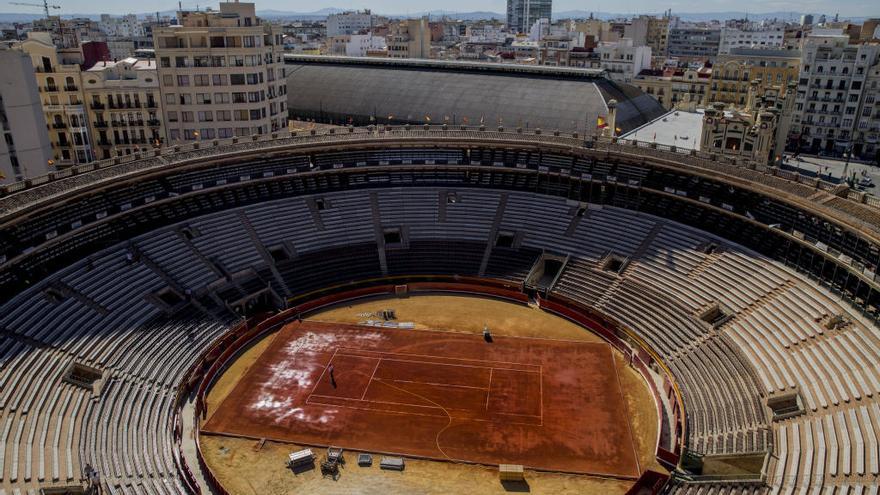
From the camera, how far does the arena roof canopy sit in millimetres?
81312

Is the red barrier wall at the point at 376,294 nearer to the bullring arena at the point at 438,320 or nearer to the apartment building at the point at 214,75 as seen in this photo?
the bullring arena at the point at 438,320

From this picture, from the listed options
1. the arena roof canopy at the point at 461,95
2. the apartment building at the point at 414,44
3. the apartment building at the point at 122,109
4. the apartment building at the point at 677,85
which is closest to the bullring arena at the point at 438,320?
the arena roof canopy at the point at 461,95

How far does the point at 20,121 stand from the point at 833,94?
10358 cm

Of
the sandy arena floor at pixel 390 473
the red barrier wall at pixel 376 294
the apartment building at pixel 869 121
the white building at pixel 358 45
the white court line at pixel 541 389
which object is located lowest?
the sandy arena floor at pixel 390 473

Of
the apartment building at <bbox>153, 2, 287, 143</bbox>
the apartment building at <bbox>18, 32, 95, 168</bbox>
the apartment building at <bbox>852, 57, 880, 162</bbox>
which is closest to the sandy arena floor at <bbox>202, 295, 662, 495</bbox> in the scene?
the apartment building at <bbox>153, 2, 287, 143</bbox>

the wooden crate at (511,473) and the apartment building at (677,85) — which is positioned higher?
the apartment building at (677,85)

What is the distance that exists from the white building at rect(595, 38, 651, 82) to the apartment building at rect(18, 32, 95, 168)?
317 feet

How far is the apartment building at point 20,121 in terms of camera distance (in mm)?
62375

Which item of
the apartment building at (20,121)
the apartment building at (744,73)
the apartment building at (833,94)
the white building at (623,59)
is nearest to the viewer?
the apartment building at (20,121)

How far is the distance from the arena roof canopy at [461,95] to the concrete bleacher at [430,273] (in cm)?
2521

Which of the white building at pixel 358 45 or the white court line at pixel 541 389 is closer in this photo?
the white court line at pixel 541 389

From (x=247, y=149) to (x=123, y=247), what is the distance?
1342cm

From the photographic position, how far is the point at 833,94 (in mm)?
93000

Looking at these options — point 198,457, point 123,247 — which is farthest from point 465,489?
point 123,247
